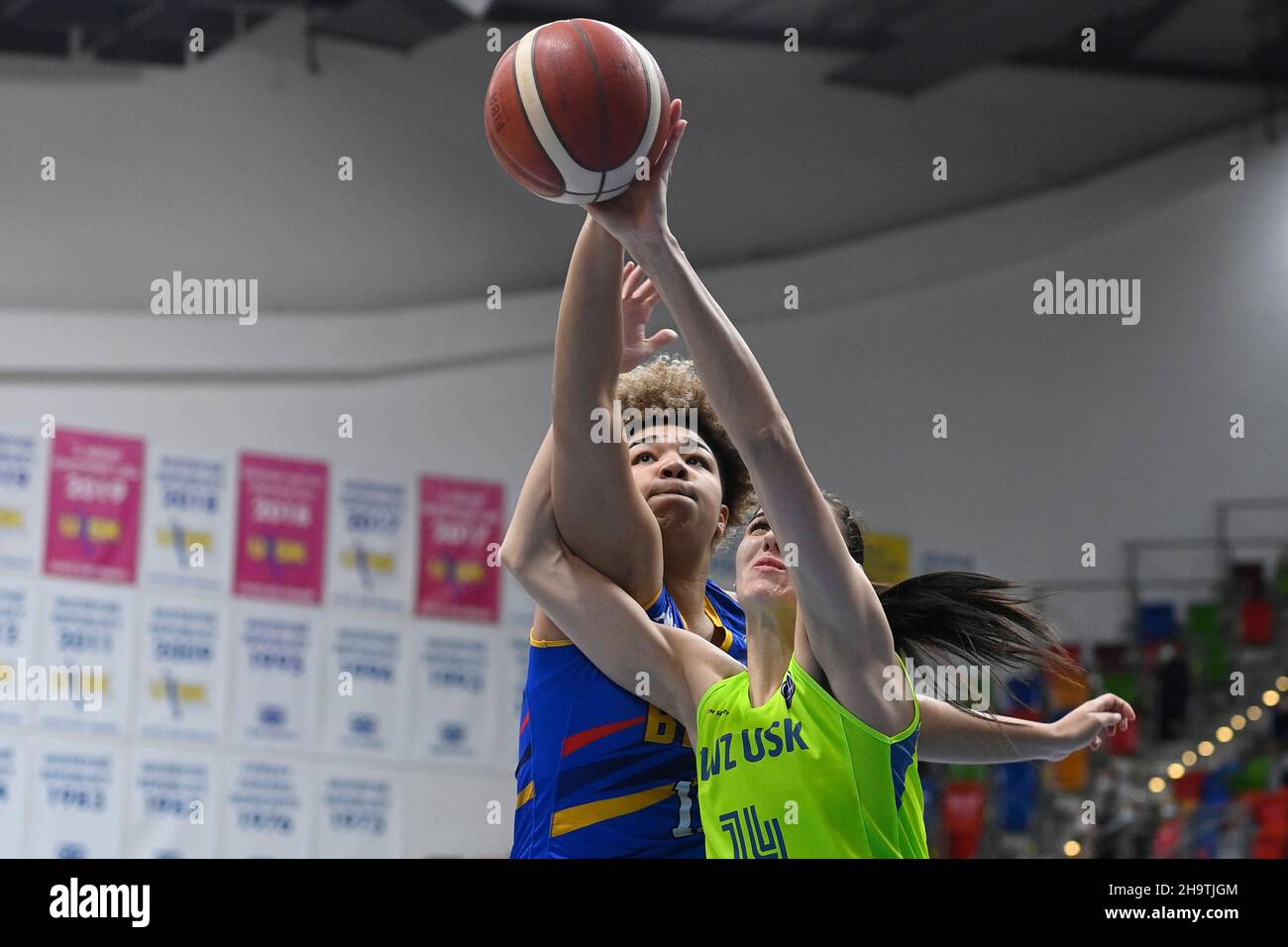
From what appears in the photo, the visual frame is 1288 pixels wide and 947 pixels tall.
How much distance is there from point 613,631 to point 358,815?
5380mm

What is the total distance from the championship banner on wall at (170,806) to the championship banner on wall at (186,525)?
822 millimetres

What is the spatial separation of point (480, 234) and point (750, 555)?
6.14 m

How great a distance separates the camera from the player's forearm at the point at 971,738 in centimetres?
240

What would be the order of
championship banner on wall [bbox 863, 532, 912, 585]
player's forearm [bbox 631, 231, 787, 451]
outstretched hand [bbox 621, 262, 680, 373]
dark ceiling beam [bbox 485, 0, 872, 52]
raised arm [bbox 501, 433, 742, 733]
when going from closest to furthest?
player's forearm [bbox 631, 231, 787, 451] → raised arm [bbox 501, 433, 742, 733] → outstretched hand [bbox 621, 262, 680, 373] → dark ceiling beam [bbox 485, 0, 872, 52] → championship banner on wall [bbox 863, 532, 912, 585]

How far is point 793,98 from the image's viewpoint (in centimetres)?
855

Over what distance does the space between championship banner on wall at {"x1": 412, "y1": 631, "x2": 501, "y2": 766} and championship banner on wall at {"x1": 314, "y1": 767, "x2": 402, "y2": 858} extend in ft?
0.83

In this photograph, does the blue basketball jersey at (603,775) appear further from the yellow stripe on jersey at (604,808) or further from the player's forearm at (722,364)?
the player's forearm at (722,364)

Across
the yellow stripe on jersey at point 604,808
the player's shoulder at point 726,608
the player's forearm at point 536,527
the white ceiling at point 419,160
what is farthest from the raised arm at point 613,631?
the white ceiling at point 419,160

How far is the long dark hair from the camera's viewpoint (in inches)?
91.4
